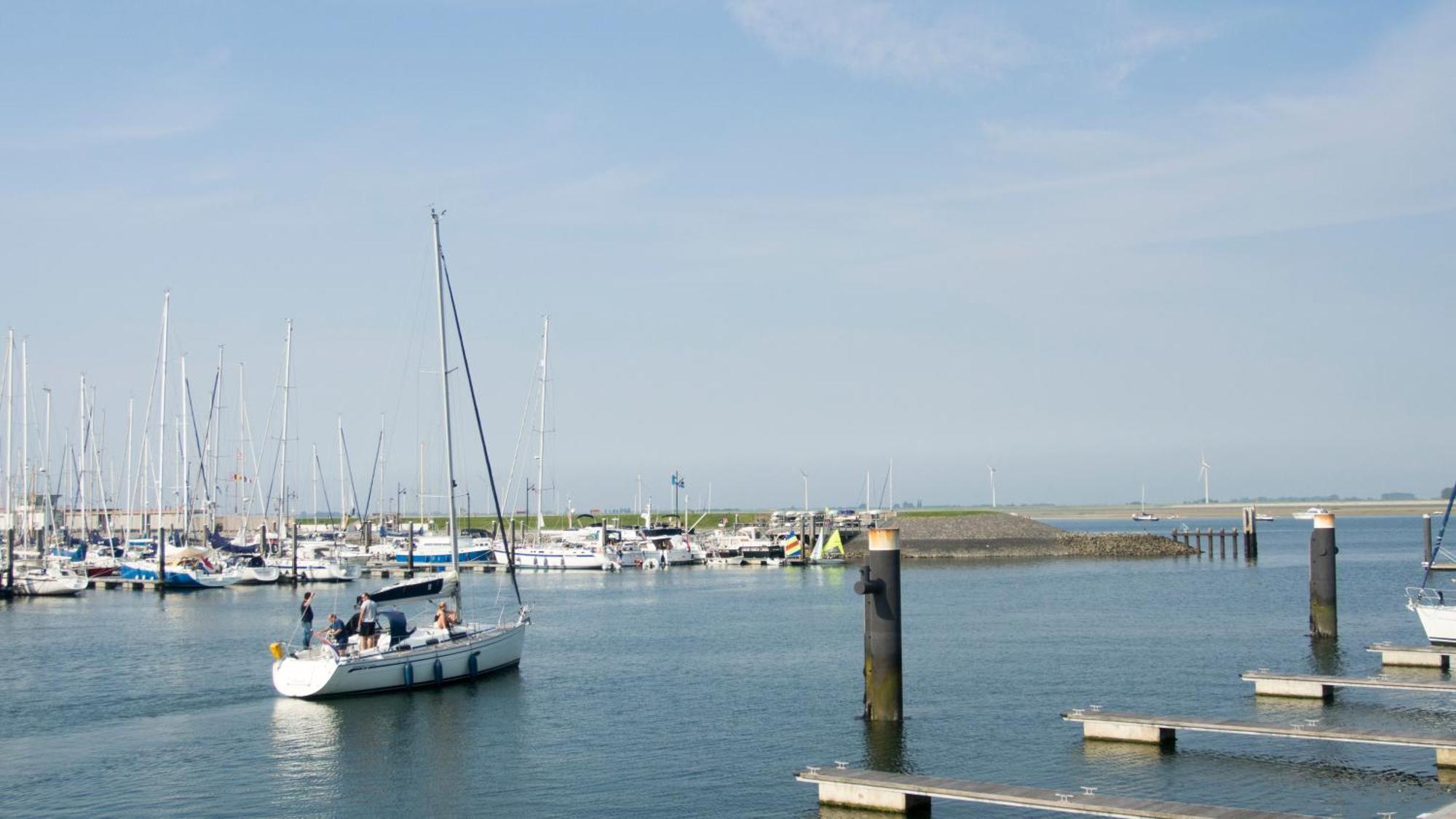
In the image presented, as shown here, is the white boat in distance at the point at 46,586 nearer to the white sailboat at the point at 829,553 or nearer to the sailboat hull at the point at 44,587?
the sailboat hull at the point at 44,587

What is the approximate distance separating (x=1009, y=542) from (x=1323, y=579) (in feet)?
240

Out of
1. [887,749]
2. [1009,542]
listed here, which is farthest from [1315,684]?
[1009,542]

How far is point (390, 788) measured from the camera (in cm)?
2823

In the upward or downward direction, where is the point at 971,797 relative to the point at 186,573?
upward

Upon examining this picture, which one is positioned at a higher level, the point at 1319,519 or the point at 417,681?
the point at 1319,519

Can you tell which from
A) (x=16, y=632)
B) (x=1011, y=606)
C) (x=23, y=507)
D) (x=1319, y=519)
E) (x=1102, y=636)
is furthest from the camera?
(x=23, y=507)

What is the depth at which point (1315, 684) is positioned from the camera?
35094 mm

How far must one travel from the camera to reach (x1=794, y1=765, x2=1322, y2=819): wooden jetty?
2122 centimetres

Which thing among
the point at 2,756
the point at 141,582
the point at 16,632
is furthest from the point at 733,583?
the point at 2,756

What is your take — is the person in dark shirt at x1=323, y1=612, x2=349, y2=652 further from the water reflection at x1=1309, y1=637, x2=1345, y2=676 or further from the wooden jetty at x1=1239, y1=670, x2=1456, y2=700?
the water reflection at x1=1309, y1=637, x2=1345, y2=676

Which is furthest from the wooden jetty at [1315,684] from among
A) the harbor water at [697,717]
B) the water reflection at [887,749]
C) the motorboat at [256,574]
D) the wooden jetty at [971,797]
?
the motorboat at [256,574]

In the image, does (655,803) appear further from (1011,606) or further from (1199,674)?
(1011,606)

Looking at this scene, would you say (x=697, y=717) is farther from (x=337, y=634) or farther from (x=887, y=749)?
(x=337, y=634)

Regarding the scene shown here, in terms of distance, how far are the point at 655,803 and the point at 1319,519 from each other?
30899 mm
